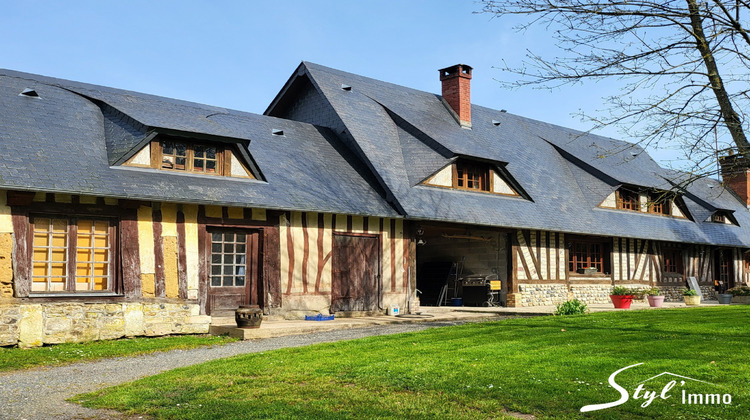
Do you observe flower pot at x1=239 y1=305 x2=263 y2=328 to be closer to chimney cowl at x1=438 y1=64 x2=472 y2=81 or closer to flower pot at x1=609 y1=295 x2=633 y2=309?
flower pot at x1=609 y1=295 x2=633 y2=309

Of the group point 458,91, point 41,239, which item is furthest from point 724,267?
point 41,239

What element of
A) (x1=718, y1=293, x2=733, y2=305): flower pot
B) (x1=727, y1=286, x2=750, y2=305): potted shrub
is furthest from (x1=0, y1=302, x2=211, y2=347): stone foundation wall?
(x1=727, y1=286, x2=750, y2=305): potted shrub

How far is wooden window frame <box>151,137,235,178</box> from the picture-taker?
44.2 feet

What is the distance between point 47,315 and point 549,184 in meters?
15.3

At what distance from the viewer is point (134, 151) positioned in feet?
43.1

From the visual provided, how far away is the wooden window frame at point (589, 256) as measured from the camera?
21.8 metres

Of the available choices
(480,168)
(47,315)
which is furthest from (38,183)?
(480,168)

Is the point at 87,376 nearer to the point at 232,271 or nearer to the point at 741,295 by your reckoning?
the point at 232,271

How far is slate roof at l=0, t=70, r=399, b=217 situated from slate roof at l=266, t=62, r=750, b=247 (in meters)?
1.20

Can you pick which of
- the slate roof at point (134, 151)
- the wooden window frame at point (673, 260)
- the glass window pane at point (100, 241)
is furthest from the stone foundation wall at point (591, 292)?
the glass window pane at point (100, 241)

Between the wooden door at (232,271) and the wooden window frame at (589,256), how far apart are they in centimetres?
1079

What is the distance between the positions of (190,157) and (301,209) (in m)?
2.41

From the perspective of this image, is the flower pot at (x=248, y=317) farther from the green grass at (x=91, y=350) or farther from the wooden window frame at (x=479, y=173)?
the wooden window frame at (x=479, y=173)

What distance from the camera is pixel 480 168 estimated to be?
19.8 metres
